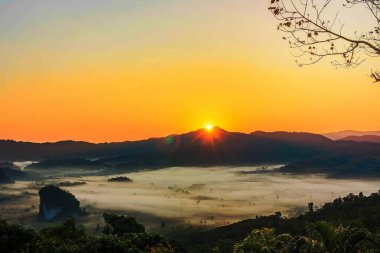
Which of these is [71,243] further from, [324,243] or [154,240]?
[324,243]

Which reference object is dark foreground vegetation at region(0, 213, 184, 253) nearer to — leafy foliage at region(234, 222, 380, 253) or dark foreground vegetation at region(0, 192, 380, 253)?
dark foreground vegetation at region(0, 192, 380, 253)

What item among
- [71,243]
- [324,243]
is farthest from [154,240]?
[324,243]

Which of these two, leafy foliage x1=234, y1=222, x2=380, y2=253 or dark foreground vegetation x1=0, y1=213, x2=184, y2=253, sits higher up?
leafy foliage x1=234, y1=222, x2=380, y2=253

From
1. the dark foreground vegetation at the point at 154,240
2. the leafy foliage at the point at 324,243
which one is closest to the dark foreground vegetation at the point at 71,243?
the dark foreground vegetation at the point at 154,240

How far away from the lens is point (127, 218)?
65312mm

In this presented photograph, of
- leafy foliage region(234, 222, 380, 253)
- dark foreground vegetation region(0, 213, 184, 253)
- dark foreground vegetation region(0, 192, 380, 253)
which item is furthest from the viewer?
dark foreground vegetation region(0, 213, 184, 253)

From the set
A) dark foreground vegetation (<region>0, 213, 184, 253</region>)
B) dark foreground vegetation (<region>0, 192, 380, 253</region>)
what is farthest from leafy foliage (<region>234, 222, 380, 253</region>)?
dark foreground vegetation (<region>0, 213, 184, 253</region>)

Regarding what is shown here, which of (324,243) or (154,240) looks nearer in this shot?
(324,243)

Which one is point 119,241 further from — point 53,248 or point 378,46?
point 378,46

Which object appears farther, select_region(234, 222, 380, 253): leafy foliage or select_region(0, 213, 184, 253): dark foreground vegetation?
select_region(0, 213, 184, 253): dark foreground vegetation

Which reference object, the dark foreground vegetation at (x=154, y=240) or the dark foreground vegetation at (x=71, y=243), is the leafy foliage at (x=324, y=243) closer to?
the dark foreground vegetation at (x=154, y=240)

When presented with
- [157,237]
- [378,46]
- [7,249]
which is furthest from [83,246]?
[378,46]

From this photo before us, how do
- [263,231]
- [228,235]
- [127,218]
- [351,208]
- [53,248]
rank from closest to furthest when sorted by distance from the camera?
[263,231] < [53,248] < [127,218] < [351,208] < [228,235]

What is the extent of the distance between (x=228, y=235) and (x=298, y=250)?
13498 centimetres
